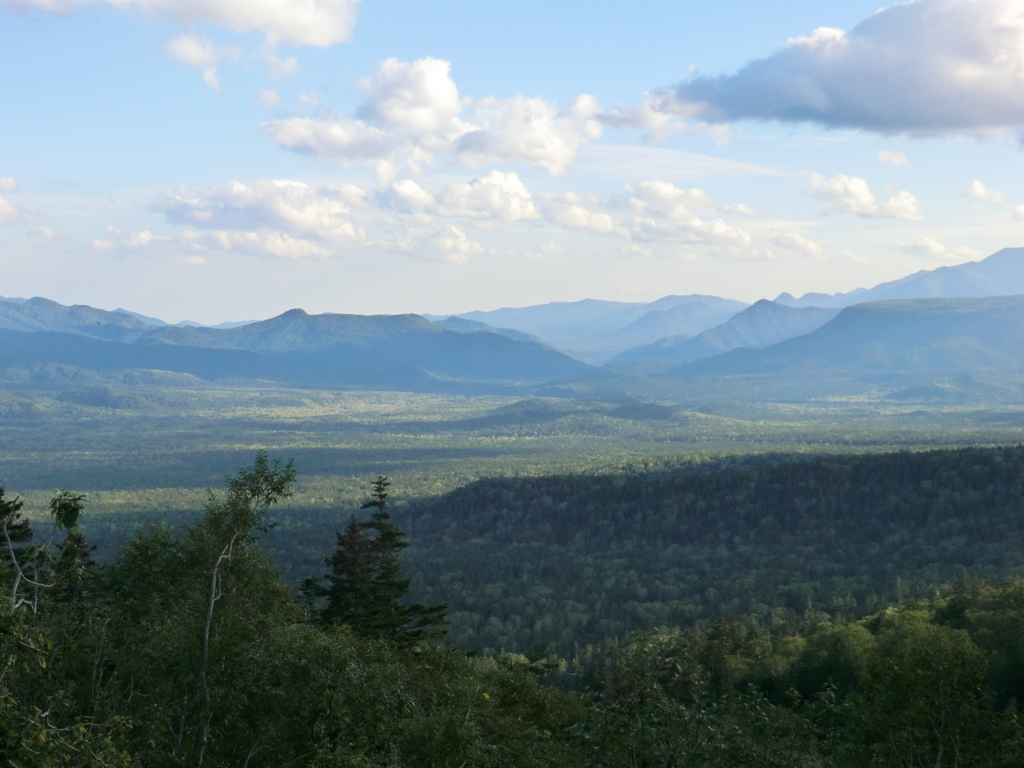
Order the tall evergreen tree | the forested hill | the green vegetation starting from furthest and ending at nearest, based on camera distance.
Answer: the forested hill < the tall evergreen tree < the green vegetation

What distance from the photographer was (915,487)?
110812 millimetres

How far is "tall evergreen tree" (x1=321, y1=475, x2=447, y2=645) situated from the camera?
39.9 m

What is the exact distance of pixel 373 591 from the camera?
41219 millimetres

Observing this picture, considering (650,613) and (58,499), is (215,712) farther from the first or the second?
(650,613)

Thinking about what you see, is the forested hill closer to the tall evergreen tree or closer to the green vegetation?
the tall evergreen tree

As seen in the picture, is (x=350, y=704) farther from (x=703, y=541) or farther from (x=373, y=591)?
(x=703, y=541)

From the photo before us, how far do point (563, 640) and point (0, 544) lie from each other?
142 feet

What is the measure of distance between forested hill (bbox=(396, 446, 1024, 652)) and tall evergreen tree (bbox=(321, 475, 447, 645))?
97.0ft

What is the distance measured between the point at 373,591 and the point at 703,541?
77.3m

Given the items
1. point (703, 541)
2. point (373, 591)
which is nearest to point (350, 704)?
point (373, 591)

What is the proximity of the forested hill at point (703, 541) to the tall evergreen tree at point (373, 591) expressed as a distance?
2957cm

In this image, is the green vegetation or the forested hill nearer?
the green vegetation

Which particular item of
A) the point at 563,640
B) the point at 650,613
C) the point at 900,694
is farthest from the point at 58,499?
the point at 650,613

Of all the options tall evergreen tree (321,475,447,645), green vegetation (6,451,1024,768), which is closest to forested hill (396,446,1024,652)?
tall evergreen tree (321,475,447,645)
